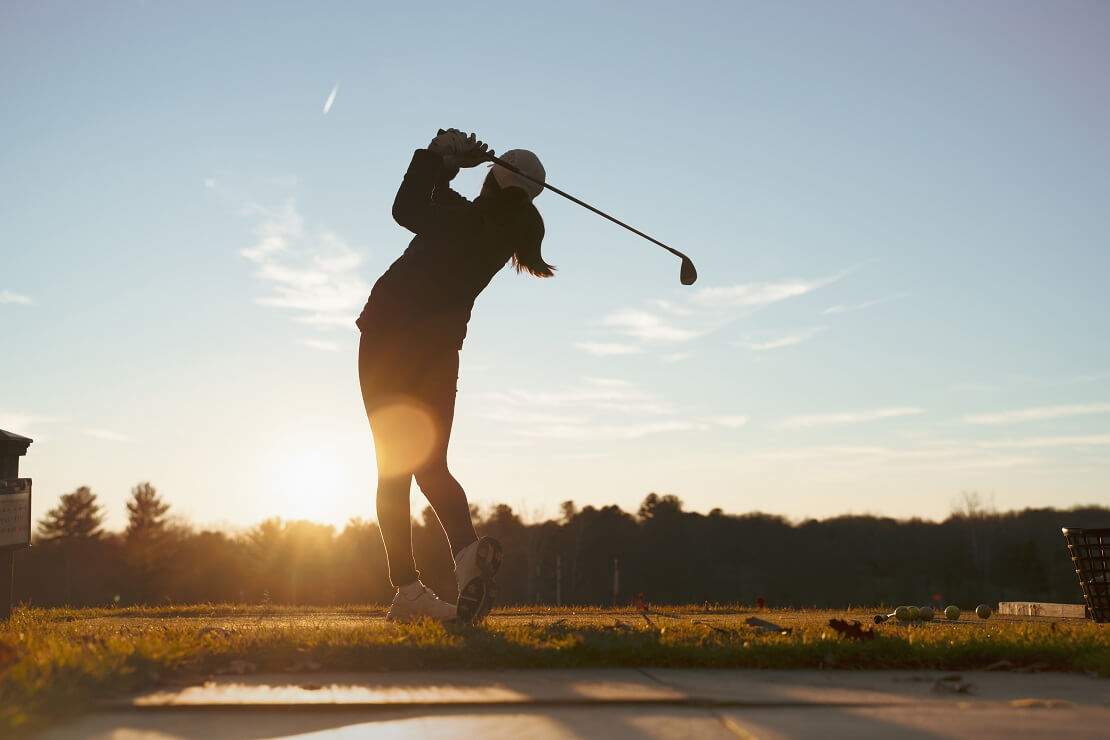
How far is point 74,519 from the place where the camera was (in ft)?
278

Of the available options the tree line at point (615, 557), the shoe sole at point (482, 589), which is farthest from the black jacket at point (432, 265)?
the tree line at point (615, 557)

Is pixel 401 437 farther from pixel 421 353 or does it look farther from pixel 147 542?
pixel 147 542

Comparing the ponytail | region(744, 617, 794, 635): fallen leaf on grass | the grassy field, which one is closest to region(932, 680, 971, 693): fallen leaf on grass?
the grassy field

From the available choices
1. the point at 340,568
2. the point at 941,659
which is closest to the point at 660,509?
the point at 340,568

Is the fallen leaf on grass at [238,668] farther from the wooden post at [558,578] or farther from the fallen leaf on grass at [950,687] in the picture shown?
the wooden post at [558,578]

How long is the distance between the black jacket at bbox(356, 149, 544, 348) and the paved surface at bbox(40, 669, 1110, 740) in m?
2.08

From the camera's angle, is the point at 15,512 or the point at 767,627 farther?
the point at 15,512

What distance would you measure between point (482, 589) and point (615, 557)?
6865cm

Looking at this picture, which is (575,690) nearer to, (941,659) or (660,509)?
(941,659)

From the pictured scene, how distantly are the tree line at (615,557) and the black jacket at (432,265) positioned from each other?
6325 cm

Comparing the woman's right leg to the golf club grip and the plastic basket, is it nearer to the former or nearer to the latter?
the golf club grip

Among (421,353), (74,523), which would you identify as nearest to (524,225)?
(421,353)

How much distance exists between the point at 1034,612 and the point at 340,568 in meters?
73.1

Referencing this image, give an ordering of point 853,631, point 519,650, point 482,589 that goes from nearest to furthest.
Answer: point 519,650 < point 853,631 < point 482,589
